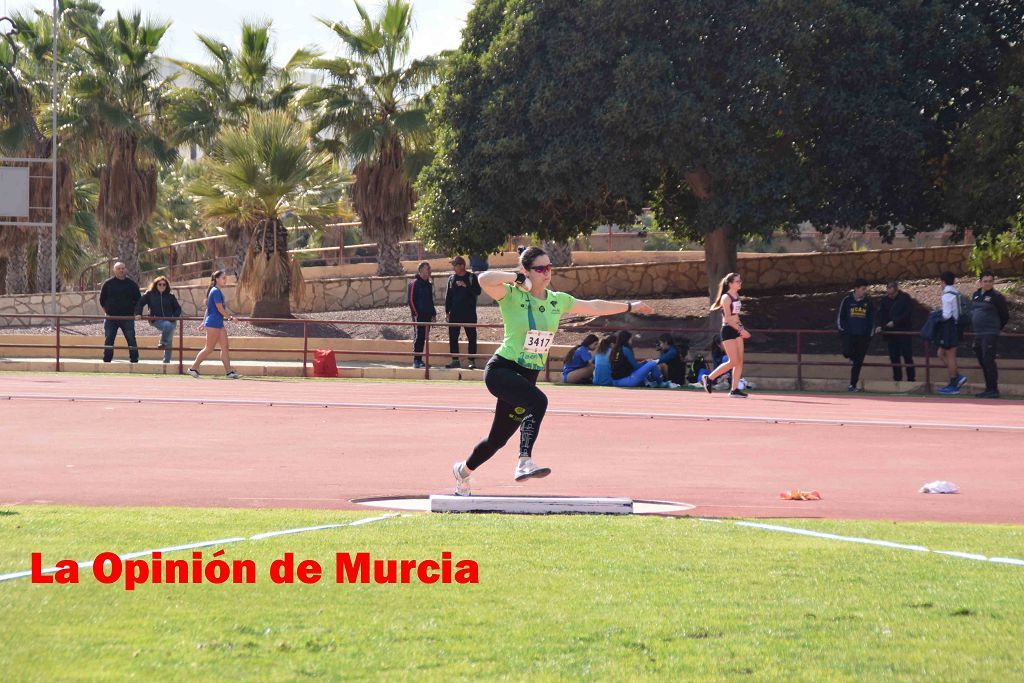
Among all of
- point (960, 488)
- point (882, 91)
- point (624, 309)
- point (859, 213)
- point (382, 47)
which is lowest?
point (960, 488)

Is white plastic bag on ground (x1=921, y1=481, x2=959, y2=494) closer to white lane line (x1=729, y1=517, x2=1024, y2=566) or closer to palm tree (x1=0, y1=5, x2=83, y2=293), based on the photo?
white lane line (x1=729, y1=517, x2=1024, y2=566)

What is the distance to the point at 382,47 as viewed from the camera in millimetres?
38156

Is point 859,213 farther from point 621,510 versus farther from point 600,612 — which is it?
point 600,612

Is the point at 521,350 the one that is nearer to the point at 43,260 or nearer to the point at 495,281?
the point at 495,281

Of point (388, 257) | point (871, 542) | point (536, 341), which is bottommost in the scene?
point (871, 542)

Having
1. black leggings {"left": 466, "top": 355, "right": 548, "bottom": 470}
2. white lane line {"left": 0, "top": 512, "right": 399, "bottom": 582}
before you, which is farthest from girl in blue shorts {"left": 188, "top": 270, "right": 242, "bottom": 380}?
white lane line {"left": 0, "top": 512, "right": 399, "bottom": 582}

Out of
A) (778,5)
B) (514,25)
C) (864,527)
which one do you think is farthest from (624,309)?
(514,25)

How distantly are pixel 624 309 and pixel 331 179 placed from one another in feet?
87.1

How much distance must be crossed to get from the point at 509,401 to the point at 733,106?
19.3 metres

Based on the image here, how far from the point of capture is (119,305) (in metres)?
27.3

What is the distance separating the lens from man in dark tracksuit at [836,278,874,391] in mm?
24344

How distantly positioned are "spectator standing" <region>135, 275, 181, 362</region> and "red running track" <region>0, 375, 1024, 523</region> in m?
3.75

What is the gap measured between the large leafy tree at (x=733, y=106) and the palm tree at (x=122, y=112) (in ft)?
47.2

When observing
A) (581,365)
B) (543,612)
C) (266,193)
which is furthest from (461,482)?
(266,193)
